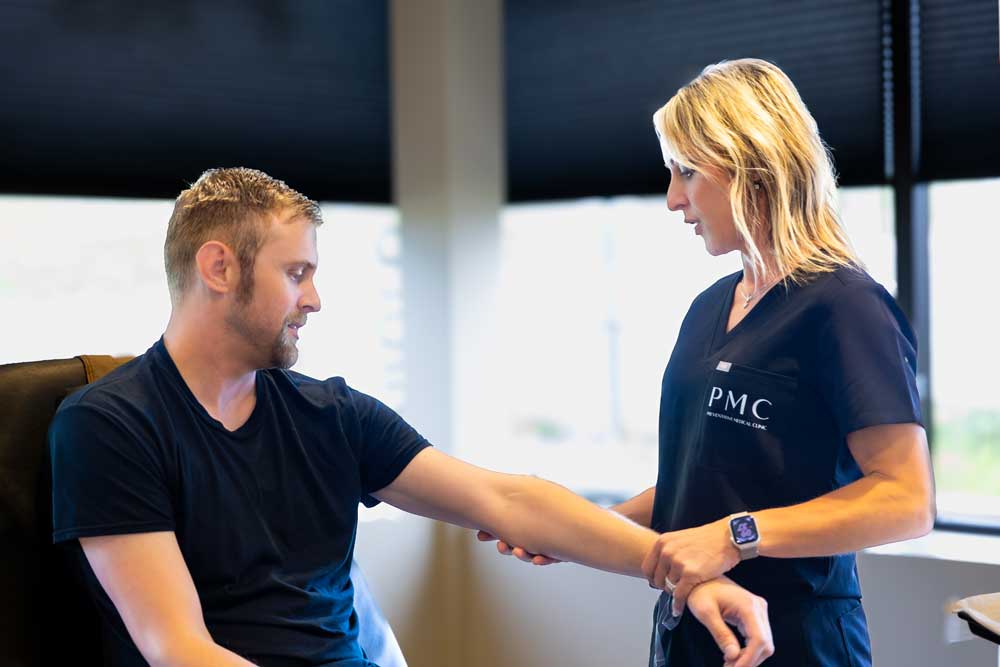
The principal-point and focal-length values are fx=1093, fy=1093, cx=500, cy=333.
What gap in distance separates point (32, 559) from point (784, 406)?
46.4 inches

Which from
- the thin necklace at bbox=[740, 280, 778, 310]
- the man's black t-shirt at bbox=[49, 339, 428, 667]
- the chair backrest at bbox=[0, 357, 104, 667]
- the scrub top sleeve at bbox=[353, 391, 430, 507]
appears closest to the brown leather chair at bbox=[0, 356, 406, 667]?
the chair backrest at bbox=[0, 357, 104, 667]

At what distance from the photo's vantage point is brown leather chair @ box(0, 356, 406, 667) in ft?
5.59

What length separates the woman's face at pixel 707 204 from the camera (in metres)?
1.62

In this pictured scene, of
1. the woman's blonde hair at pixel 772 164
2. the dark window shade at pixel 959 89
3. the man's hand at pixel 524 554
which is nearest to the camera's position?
the woman's blonde hair at pixel 772 164

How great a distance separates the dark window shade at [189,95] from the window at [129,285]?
0.08 metres

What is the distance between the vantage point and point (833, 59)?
2883 mm

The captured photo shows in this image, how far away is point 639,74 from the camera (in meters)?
3.20

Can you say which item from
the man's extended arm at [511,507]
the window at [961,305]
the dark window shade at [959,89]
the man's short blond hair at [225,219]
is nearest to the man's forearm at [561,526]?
the man's extended arm at [511,507]

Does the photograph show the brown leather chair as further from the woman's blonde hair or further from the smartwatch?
the woman's blonde hair

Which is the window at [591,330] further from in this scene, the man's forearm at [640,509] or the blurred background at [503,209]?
the man's forearm at [640,509]

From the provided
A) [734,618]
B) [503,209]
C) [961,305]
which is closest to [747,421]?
[734,618]

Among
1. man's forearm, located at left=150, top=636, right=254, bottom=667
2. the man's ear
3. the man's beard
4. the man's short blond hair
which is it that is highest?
the man's short blond hair

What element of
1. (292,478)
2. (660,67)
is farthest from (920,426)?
(660,67)

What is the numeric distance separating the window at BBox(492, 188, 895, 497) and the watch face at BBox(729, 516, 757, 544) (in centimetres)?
180
